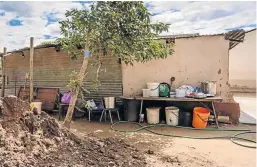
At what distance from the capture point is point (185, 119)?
6402 mm

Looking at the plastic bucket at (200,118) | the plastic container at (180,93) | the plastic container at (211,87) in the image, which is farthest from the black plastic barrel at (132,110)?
the plastic container at (211,87)

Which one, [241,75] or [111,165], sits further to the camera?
[241,75]

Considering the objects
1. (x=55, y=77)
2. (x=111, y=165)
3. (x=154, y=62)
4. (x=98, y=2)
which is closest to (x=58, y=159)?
(x=111, y=165)

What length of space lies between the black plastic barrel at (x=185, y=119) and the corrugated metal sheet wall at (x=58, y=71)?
207 cm

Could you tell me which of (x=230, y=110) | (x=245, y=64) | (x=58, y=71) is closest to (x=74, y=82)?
(x=58, y=71)

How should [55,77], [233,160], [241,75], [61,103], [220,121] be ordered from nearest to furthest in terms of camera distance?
[233,160] → [220,121] → [61,103] → [55,77] → [241,75]

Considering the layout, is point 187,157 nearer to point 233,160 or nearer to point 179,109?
point 233,160

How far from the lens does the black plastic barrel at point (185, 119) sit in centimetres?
638

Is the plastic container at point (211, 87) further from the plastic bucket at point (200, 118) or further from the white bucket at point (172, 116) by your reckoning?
the white bucket at point (172, 116)

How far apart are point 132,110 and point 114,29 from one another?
2.75 meters

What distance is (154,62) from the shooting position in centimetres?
718

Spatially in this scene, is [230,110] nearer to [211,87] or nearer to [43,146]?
[211,87]

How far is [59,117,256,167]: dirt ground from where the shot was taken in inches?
149

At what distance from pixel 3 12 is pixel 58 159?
3735mm
